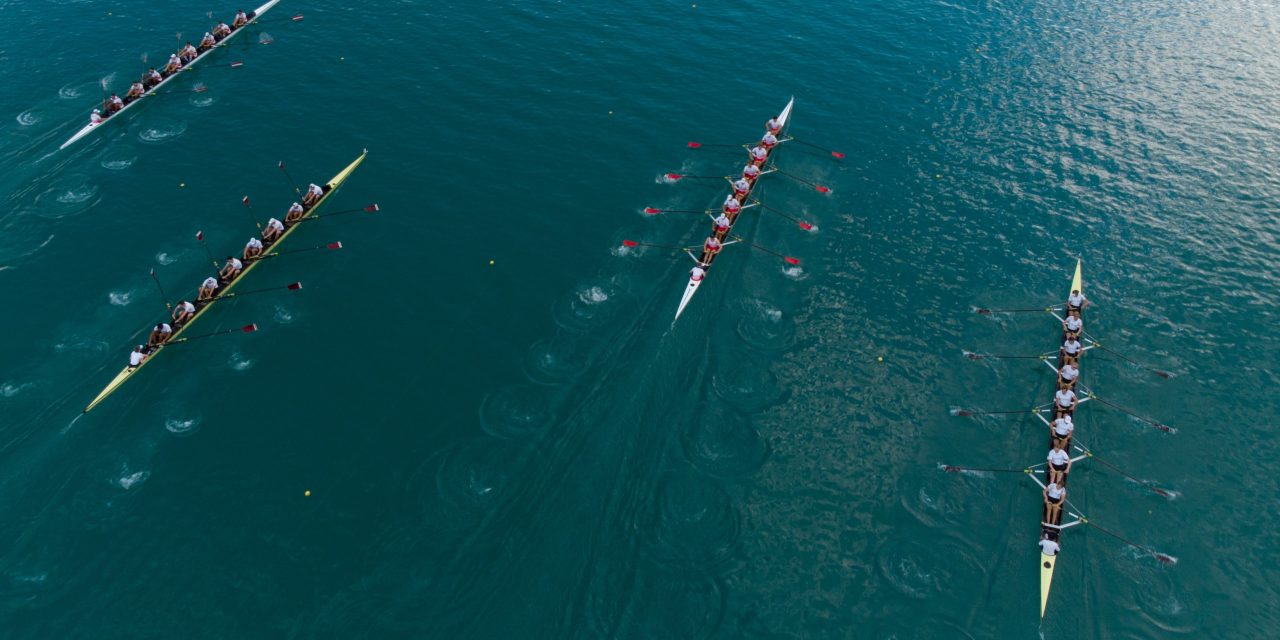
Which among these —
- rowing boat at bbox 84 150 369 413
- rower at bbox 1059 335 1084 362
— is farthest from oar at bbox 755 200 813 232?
rowing boat at bbox 84 150 369 413

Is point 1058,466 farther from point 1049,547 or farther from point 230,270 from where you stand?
point 230,270

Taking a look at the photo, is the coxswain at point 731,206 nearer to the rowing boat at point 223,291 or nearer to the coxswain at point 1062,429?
the coxswain at point 1062,429

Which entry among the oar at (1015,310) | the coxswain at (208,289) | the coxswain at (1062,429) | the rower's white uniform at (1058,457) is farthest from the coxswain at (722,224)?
the coxswain at (208,289)

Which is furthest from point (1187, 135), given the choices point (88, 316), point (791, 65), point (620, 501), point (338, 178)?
point (88, 316)

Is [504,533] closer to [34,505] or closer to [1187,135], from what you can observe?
[34,505]

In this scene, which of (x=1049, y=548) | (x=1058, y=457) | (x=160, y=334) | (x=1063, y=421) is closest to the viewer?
(x=1049, y=548)

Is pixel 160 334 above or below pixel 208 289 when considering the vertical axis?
below

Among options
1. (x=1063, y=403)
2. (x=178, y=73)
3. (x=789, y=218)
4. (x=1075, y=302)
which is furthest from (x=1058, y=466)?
(x=178, y=73)
